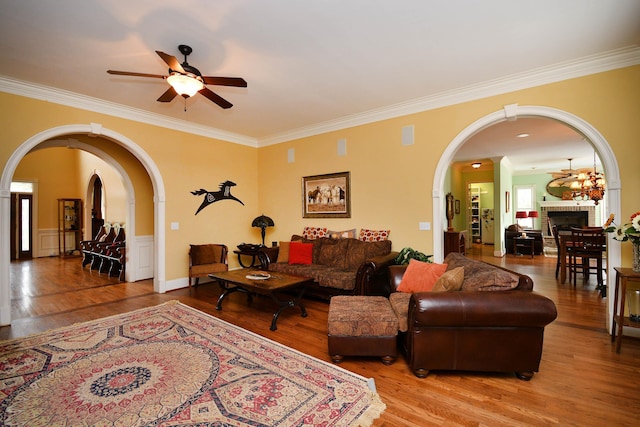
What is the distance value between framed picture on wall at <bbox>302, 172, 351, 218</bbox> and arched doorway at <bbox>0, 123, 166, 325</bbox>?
8.62 ft

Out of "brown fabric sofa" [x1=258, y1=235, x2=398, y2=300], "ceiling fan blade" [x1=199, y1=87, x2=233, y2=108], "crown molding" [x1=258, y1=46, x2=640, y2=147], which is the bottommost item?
"brown fabric sofa" [x1=258, y1=235, x2=398, y2=300]

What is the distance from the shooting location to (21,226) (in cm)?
877

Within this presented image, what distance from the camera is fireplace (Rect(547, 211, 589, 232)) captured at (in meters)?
9.97

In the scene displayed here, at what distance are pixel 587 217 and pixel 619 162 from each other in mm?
9006

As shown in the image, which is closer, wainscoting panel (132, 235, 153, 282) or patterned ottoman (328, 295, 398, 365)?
patterned ottoman (328, 295, 398, 365)

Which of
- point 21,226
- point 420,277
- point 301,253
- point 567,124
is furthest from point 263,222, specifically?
point 21,226

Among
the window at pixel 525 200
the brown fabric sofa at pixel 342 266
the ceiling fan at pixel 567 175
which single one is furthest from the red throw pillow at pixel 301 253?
the window at pixel 525 200

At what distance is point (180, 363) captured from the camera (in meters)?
2.55

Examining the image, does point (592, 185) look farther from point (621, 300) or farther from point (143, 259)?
point (143, 259)

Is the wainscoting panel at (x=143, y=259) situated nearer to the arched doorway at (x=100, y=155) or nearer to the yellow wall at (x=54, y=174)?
the arched doorway at (x=100, y=155)

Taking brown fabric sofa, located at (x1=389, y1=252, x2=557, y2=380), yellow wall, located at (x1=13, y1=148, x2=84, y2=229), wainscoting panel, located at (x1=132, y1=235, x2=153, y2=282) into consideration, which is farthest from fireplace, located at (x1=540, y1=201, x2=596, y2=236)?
yellow wall, located at (x1=13, y1=148, x2=84, y2=229)

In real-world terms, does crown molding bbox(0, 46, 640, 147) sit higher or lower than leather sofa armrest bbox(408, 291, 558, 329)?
higher

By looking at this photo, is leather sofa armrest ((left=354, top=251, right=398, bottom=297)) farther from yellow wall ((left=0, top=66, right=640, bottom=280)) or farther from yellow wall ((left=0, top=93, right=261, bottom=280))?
yellow wall ((left=0, top=93, right=261, bottom=280))

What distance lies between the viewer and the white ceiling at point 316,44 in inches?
94.3
